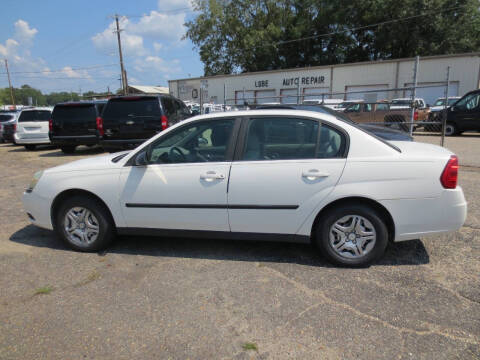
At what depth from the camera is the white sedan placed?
127 inches

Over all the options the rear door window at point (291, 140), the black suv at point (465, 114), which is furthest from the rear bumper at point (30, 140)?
the black suv at point (465, 114)

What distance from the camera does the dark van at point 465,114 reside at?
14.7 meters

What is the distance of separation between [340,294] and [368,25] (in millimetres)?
38148

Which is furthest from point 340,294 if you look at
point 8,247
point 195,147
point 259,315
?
point 8,247

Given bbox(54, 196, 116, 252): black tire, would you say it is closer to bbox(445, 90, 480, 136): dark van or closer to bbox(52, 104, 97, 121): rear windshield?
bbox(52, 104, 97, 121): rear windshield

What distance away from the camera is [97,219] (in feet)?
12.6

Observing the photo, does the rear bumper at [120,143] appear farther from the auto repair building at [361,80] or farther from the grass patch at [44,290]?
the auto repair building at [361,80]

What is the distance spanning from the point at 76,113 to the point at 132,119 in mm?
3359

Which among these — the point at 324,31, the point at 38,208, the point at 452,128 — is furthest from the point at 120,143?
the point at 324,31

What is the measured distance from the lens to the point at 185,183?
354 cm

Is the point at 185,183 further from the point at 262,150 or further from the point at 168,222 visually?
the point at 262,150

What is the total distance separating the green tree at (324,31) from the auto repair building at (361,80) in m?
8.44

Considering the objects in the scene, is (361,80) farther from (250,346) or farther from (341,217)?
(250,346)

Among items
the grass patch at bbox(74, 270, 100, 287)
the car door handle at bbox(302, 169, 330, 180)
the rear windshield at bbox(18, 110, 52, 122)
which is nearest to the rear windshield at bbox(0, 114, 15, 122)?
the rear windshield at bbox(18, 110, 52, 122)
